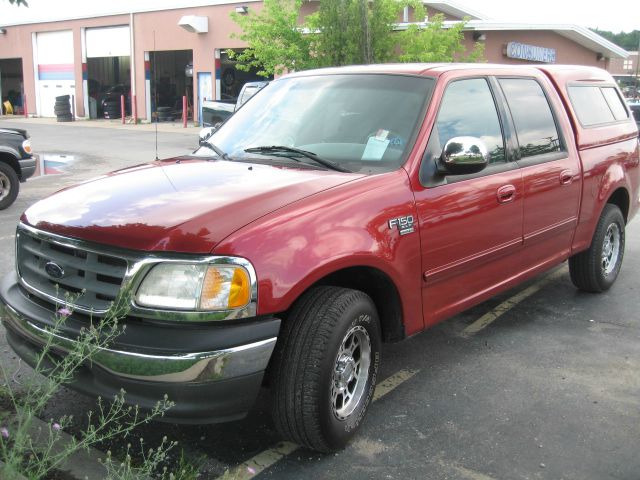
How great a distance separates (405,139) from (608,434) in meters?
1.90

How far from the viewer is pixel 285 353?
2.96 m

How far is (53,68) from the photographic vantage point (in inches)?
1427

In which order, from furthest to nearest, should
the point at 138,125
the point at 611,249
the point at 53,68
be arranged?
the point at 53,68 < the point at 138,125 < the point at 611,249

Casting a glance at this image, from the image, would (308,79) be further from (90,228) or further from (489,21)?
(489,21)

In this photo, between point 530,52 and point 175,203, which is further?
point 530,52

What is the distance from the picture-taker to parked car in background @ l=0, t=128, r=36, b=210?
30.9ft

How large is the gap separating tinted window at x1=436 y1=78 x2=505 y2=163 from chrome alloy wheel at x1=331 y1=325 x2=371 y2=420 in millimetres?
1301

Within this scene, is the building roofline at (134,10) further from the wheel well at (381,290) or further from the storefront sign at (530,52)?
the wheel well at (381,290)

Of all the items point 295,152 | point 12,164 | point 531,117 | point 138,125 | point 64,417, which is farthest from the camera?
point 138,125

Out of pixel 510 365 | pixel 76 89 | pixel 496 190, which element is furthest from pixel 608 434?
pixel 76 89

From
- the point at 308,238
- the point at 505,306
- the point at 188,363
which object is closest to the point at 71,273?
the point at 188,363

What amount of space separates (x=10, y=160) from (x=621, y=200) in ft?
26.1

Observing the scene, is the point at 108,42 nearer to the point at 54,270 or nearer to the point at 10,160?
the point at 10,160

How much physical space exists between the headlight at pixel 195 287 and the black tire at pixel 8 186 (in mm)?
7643
